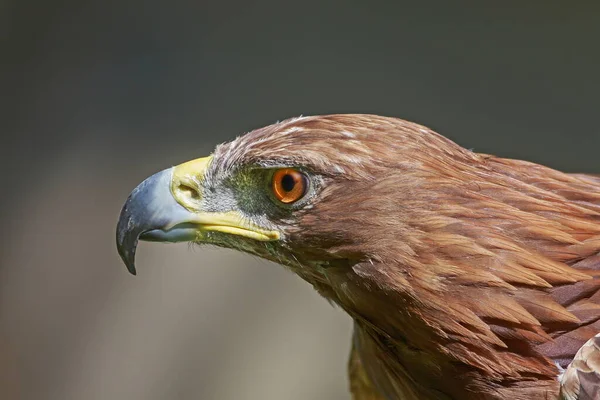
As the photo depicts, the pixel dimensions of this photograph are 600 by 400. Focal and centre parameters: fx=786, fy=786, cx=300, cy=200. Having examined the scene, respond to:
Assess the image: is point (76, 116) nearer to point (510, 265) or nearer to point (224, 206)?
point (224, 206)

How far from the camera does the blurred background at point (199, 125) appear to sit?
399 centimetres

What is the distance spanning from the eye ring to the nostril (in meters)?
0.20

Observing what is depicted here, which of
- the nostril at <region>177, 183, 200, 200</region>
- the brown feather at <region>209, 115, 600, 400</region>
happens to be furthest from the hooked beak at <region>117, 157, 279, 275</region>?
the brown feather at <region>209, 115, 600, 400</region>

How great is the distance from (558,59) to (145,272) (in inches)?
109

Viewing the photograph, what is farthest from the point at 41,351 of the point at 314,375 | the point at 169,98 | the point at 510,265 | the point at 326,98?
the point at 510,265

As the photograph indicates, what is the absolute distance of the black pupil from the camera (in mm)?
1693

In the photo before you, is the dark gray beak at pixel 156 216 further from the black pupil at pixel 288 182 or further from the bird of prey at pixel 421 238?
the black pupil at pixel 288 182

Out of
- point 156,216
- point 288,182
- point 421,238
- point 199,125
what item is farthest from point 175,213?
point 199,125

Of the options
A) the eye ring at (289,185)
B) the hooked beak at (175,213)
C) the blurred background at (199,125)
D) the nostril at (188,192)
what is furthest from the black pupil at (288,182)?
the blurred background at (199,125)

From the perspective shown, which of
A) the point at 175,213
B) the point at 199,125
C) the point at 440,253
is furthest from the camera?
the point at 199,125

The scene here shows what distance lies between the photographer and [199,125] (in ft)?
16.1

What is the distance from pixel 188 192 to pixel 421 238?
564 millimetres

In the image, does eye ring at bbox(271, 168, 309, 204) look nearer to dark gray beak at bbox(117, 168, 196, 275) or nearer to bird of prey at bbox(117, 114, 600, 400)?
bird of prey at bbox(117, 114, 600, 400)

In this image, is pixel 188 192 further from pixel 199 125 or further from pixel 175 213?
pixel 199 125
